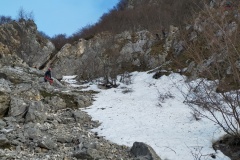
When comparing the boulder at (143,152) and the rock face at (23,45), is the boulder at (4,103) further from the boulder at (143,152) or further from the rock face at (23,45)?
the rock face at (23,45)

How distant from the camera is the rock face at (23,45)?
1452 inches

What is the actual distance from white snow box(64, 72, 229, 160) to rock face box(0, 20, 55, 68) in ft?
65.1

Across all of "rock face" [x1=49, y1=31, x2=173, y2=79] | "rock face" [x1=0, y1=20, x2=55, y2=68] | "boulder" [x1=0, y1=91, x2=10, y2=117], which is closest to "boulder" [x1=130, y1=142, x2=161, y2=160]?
"boulder" [x1=0, y1=91, x2=10, y2=117]

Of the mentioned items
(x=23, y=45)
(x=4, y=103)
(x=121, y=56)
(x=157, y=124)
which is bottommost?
(x=157, y=124)

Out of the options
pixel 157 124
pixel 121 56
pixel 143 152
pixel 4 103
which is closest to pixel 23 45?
pixel 121 56

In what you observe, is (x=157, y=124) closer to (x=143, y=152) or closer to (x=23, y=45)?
(x=143, y=152)

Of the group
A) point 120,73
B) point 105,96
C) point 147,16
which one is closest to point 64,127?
point 105,96

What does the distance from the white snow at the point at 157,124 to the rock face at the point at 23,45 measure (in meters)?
19.8

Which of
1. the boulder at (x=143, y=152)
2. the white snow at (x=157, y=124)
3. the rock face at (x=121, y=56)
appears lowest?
the boulder at (x=143, y=152)

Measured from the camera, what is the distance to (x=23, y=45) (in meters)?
41.3

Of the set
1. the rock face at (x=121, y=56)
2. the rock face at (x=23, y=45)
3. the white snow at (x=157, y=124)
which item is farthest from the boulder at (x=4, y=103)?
the rock face at (x=23, y=45)

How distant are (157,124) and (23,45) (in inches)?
1314

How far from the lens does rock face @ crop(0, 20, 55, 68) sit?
36.9 metres

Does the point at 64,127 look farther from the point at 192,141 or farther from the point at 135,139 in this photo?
the point at 192,141
